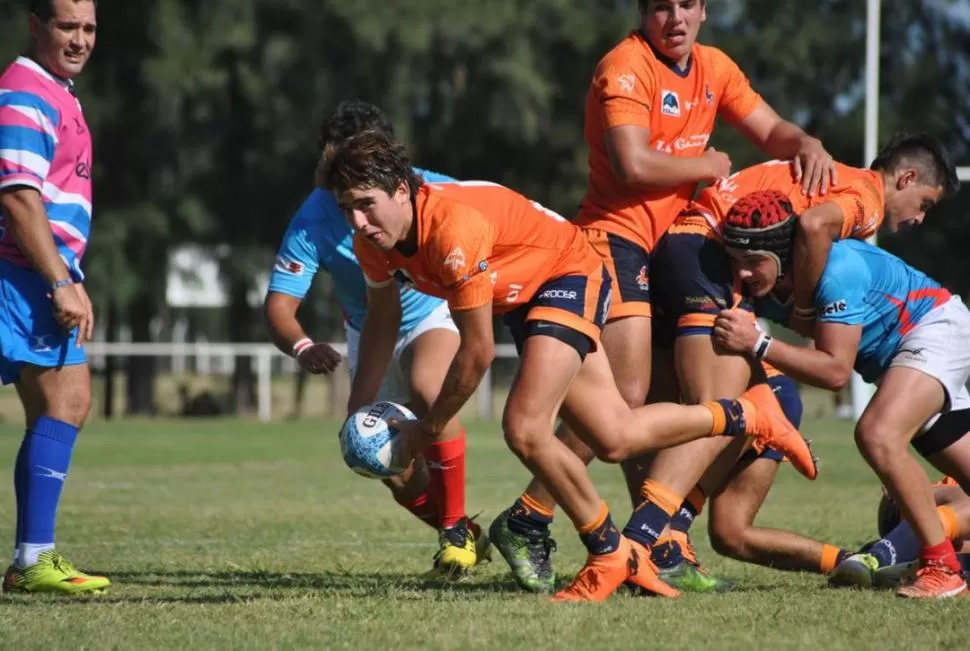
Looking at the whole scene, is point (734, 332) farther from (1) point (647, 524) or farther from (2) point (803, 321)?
(1) point (647, 524)

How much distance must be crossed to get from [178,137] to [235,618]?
77.5ft

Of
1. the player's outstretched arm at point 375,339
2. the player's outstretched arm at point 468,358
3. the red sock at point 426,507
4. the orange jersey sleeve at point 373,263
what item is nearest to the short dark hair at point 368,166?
the orange jersey sleeve at point 373,263

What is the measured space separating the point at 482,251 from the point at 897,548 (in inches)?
91.5

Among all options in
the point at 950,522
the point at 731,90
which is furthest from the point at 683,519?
the point at 731,90

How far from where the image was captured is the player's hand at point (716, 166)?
666 centimetres

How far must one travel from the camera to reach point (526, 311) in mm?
6098

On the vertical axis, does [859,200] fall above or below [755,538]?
above

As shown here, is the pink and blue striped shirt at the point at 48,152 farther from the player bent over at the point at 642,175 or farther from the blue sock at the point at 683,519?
the blue sock at the point at 683,519

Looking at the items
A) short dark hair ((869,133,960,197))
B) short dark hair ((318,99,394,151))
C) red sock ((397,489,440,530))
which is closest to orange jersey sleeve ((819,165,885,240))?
short dark hair ((869,133,960,197))

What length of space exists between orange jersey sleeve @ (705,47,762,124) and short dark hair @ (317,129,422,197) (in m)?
1.93

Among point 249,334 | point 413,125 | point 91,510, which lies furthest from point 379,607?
point 249,334

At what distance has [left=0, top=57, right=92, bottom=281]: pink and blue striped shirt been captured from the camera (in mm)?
6242

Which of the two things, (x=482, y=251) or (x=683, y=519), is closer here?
(x=482, y=251)

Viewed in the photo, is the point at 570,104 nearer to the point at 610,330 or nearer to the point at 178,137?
the point at 178,137
